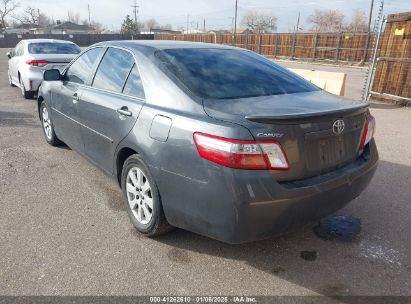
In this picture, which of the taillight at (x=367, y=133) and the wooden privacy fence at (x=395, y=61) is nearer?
the taillight at (x=367, y=133)

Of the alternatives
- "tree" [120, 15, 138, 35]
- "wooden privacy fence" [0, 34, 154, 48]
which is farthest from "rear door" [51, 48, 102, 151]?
"tree" [120, 15, 138, 35]

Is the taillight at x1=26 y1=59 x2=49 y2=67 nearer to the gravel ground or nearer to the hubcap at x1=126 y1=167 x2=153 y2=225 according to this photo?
the gravel ground

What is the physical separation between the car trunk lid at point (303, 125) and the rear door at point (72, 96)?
2.08 meters

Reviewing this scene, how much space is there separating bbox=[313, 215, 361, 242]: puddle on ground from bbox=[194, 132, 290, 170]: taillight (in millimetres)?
1223

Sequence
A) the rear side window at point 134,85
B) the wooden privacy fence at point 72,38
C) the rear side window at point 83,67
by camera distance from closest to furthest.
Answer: the rear side window at point 134,85, the rear side window at point 83,67, the wooden privacy fence at point 72,38

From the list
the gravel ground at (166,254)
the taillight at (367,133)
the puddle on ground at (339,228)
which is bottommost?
the gravel ground at (166,254)

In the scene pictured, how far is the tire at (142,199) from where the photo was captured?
2934 mm

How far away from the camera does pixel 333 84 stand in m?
8.76

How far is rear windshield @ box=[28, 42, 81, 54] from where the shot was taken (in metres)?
9.72

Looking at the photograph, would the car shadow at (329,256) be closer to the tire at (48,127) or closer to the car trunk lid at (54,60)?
the tire at (48,127)

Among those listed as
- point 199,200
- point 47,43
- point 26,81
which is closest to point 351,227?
point 199,200

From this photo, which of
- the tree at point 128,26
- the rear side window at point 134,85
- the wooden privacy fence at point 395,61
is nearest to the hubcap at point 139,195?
the rear side window at point 134,85

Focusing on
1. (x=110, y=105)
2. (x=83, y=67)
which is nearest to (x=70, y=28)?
(x=83, y=67)

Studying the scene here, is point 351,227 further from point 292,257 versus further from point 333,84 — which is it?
point 333,84
